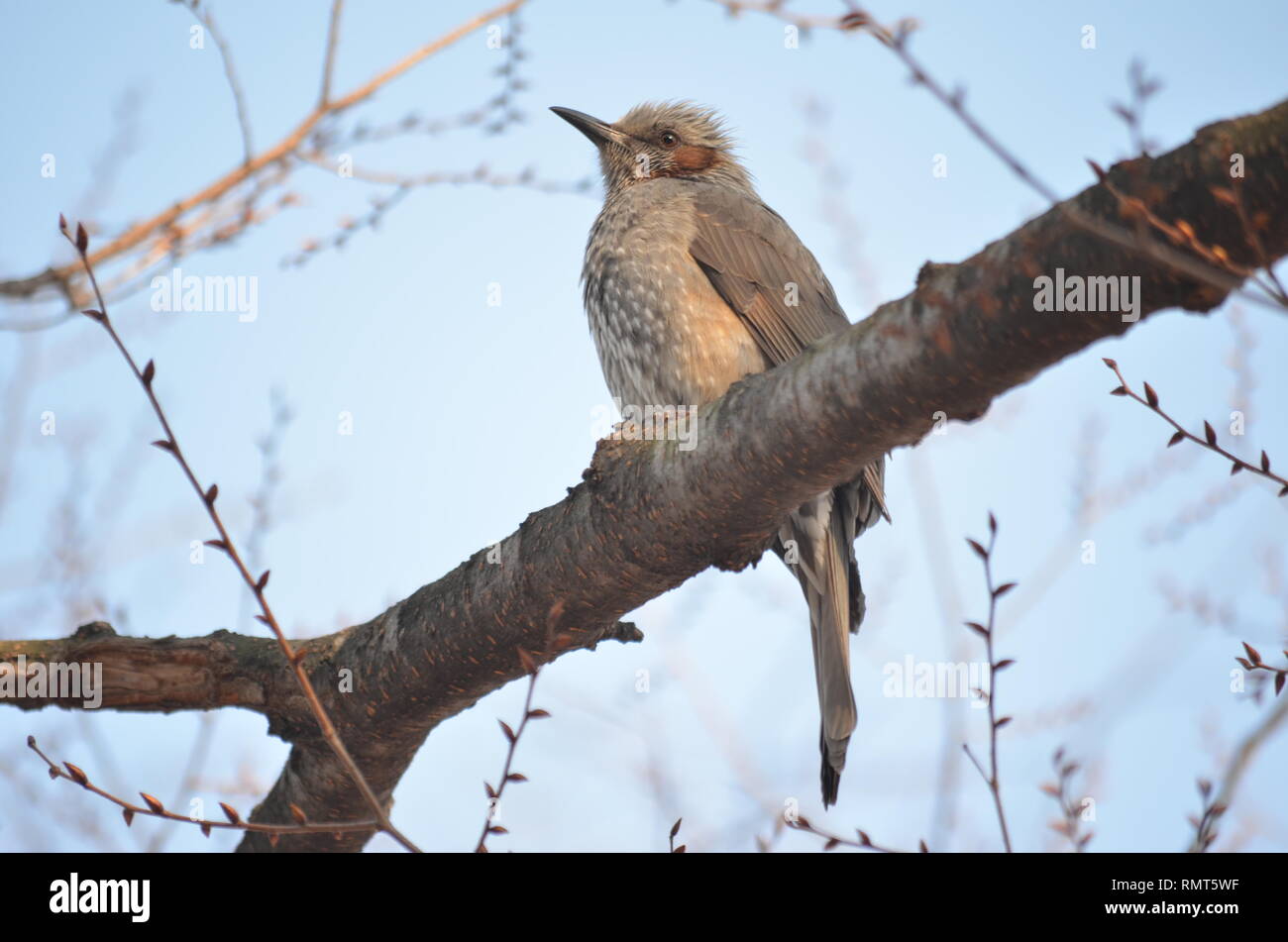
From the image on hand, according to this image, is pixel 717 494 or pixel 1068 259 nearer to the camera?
pixel 1068 259

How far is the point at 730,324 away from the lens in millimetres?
4250

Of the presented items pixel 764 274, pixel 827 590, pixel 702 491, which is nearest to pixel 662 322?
pixel 764 274

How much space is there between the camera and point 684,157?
17.7ft

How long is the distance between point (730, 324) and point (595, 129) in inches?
65.5

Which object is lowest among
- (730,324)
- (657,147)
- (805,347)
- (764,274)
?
(805,347)

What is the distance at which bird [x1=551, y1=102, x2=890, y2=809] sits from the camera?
3.97 m

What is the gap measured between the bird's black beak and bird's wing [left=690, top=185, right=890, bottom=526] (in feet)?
2.69

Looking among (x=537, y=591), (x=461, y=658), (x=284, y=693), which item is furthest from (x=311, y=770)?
(x=537, y=591)
